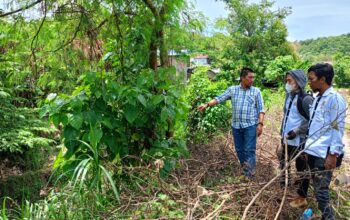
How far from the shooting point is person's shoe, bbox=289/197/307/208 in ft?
11.0

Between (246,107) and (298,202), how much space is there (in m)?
1.55

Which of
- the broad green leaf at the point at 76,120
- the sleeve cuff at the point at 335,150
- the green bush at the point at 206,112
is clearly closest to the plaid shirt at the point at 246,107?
the sleeve cuff at the point at 335,150

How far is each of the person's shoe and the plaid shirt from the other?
1395 mm

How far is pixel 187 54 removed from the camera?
15.8 feet

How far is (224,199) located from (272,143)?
415 cm

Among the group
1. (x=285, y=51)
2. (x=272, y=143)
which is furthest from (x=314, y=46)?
(x=272, y=143)

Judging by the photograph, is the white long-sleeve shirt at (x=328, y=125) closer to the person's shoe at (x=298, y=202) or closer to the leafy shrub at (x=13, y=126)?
the person's shoe at (x=298, y=202)

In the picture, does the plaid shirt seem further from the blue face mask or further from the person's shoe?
the person's shoe

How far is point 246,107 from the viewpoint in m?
4.61

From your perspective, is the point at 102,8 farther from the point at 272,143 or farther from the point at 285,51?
the point at 285,51

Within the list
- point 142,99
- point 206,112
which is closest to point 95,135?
A: point 142,99

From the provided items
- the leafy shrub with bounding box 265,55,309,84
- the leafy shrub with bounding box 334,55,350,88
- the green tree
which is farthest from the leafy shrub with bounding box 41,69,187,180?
the leafy shrub with bounding box 334,55,350,88

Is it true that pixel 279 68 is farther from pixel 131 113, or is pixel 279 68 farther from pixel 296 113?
pixel 131 113

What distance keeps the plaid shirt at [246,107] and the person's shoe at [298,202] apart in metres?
1.39
